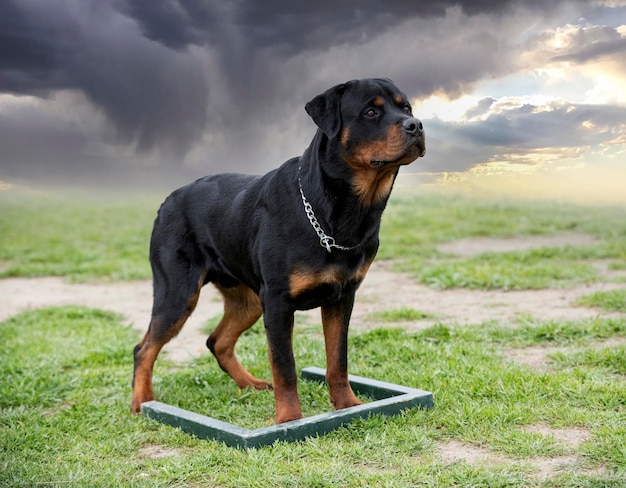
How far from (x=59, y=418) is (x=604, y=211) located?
13.7 meters

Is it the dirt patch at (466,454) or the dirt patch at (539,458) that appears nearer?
the dirt patch at (539,458)

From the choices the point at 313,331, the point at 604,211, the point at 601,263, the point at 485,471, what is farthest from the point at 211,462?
the point at 604,211

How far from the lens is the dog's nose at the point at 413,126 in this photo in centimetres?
350

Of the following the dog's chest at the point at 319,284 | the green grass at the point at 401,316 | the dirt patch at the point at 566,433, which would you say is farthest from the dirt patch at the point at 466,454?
the green grass at the point at 401,316

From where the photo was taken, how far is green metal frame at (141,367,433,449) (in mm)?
3635

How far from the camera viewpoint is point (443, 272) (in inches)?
337

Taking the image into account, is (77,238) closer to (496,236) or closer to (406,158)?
(496,236)

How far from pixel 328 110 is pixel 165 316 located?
160 cm

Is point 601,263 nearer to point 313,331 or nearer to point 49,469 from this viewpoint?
point 313,331

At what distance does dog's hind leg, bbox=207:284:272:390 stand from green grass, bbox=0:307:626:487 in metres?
0.11

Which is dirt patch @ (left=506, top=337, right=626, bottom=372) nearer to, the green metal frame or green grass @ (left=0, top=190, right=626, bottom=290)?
the green metal frame

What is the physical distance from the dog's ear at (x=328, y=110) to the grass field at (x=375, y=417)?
57.4 inches

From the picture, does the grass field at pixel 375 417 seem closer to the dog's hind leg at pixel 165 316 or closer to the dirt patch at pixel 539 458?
the dirt patch at pixel 539 458

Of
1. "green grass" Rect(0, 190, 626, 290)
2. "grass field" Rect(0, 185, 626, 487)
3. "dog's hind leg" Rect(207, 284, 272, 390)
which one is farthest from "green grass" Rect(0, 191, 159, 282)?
"dog's hind leg" Rect(207, 284, 272, 390)
